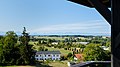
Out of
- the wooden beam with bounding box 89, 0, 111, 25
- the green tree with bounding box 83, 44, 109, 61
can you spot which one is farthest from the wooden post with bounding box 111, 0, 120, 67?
the green tree with bounding box 83, 44, 109, 61

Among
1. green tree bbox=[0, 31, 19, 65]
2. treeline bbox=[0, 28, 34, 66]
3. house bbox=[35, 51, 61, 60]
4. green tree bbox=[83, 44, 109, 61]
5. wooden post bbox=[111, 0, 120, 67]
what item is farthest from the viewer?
house bbox=[35, 51, 61, 60]

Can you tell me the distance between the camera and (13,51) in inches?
1793

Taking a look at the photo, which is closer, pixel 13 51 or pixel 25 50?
pixel 25 50

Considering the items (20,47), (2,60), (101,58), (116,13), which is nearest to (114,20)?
(116,13)

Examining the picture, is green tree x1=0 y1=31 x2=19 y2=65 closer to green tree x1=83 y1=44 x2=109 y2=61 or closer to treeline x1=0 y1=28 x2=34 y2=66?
treeline x1=0 y1=28 x2=34 y2=66

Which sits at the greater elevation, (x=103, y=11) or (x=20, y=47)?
(x=103, y=11)

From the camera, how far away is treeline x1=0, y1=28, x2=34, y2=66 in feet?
144

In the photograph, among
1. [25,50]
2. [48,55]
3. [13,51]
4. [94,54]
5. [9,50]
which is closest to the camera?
[94,54]

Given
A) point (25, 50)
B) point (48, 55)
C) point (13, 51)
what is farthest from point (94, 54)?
point (48, 55)

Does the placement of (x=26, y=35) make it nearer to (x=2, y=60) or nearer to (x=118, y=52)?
(x=2, y=60)

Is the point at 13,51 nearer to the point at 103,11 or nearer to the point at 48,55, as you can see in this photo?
A: the point at 48,55

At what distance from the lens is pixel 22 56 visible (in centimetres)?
4400

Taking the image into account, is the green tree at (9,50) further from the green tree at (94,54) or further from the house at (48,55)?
the house at (48,55)

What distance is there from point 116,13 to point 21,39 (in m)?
42.1
